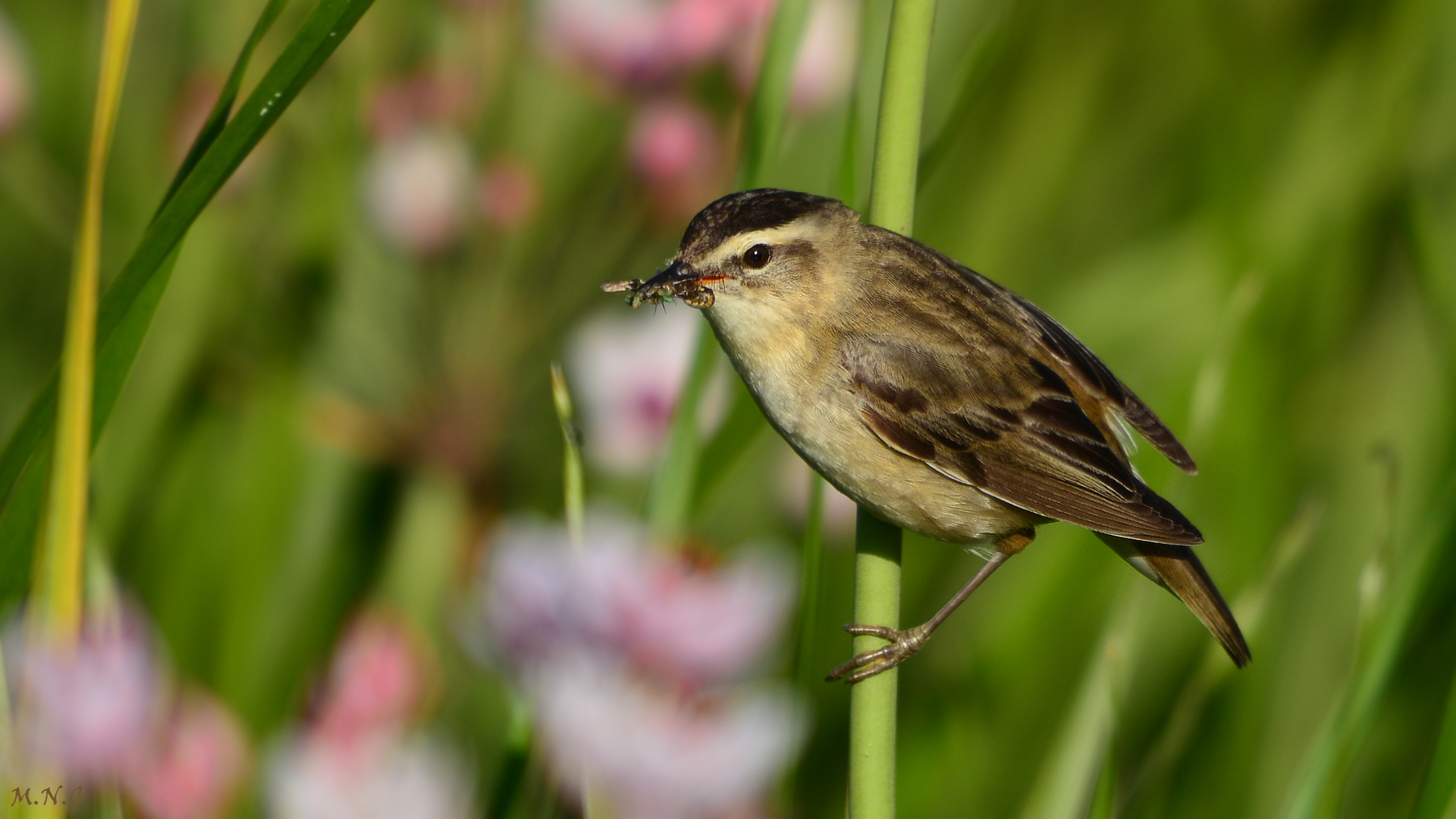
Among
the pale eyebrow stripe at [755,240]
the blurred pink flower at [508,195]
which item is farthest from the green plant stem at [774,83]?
the blurred pink flower at [508,195]

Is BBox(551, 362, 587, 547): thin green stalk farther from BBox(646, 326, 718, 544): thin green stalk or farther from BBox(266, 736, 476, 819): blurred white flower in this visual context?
BBox(266, 736, 476, 819): blurred white flower

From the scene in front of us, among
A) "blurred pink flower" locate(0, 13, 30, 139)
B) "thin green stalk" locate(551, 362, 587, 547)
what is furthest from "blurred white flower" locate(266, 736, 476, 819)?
"blurred pink flower" locate(0, 13, 30, 139)

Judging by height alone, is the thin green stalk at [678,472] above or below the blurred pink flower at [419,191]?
below

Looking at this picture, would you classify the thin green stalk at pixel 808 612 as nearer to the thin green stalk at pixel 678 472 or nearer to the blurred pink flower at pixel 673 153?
the thin green stalk at pixel 678 472

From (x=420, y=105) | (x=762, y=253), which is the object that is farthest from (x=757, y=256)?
(x=420, y=105)

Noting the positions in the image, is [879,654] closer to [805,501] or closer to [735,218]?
[735,218]

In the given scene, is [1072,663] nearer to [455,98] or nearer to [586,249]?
[586,249]
